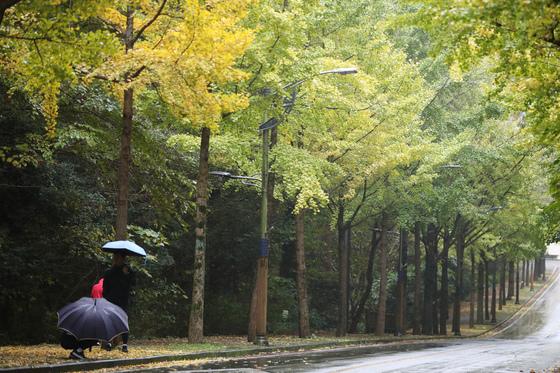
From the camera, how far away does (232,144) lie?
22.0 meters

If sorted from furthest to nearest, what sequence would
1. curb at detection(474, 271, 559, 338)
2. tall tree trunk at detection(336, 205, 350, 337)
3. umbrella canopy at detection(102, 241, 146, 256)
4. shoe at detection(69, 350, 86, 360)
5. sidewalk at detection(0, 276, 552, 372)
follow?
1. curb at detection(474, 271, 559, 338)
2. tall tree trunk at detection(336, 205, 350, 337)
3. umbrella canopy at detection(102, 241, 146, 256)
4. shoe at detection(69, 350, 86, 360)
5. sidewalk at detection(0, 276, 552, 372)

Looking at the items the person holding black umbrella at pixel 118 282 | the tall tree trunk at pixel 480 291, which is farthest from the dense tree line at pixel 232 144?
the tall tree trunk at pixel 480 291

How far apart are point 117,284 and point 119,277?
0.14m

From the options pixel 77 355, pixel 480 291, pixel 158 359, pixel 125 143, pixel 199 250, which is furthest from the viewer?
pixel 480 291

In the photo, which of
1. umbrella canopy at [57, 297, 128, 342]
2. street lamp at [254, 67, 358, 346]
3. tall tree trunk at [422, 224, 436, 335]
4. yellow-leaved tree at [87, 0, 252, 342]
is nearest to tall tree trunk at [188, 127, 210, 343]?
street lamp at [254, 67, 358, 346]

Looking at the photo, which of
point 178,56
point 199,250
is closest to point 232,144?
point 199,250

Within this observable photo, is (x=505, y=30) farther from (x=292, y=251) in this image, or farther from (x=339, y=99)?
(x=292, y=251)

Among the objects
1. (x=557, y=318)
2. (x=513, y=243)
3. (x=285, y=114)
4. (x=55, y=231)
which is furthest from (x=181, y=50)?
(x=557, y=318)

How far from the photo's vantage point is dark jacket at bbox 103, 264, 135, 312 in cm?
1445

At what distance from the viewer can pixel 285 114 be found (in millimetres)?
23609

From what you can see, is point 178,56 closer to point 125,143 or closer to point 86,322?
point 125,143

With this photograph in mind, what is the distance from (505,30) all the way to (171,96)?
708 cm

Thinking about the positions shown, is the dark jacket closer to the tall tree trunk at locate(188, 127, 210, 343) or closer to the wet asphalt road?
the wet asphalt road

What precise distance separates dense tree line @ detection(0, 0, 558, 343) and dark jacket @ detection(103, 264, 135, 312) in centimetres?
237
